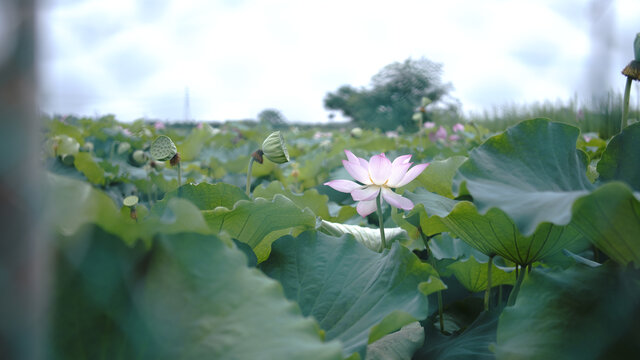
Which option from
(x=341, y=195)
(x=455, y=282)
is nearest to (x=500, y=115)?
(x=341, y=195)

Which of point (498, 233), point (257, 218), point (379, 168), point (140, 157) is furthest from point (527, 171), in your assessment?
point (140, 157)

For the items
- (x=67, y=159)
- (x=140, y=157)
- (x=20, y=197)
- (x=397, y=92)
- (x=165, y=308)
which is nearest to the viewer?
(x=20, y=197)

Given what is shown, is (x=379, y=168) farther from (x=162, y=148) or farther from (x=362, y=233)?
(x=162, y=148)

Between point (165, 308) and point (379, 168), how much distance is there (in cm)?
36

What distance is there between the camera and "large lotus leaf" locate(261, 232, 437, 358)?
0.41m

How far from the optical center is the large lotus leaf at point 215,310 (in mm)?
281

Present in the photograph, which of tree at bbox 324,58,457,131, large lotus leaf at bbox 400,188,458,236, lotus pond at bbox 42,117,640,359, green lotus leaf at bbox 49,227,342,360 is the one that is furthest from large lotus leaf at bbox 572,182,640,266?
tree at bbox 324,58,457,131

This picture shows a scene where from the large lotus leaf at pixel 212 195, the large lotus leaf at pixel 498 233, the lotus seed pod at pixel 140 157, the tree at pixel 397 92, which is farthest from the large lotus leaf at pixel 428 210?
the tree at pixel 397 92

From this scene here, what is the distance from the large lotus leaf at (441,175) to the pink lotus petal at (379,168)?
0.14 m

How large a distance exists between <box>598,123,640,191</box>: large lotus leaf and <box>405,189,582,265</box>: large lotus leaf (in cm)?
Result: 8

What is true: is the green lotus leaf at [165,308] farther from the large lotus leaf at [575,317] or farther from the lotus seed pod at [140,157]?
the lotus seed pod at [140,157]

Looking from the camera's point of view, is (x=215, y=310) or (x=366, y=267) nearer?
(x=215, y=310)

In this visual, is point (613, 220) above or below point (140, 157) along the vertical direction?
above

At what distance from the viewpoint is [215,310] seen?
0.95 feet
